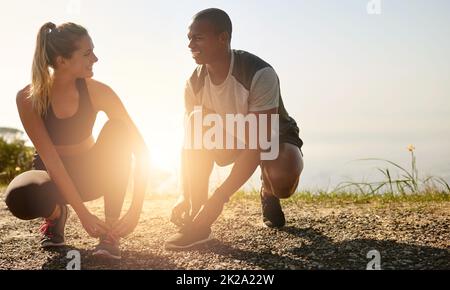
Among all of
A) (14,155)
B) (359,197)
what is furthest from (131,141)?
(14,155)

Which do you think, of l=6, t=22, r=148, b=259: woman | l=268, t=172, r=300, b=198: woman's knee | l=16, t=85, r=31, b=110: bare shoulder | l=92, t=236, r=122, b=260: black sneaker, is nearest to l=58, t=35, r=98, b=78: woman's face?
l=6, t=22, r=148, b=259: woman

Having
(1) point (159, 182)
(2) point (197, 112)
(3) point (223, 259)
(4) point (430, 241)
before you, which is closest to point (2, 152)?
(1) point (159, 182)

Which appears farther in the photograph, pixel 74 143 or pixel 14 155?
pixel 14 155

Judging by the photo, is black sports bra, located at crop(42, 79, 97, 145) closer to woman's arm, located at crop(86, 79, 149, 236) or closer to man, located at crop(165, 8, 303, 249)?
woman's arm, located at crop(86, 79, 149, 236)

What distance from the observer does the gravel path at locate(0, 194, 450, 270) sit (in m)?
3.11

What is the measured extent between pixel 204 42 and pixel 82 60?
30.7 inches

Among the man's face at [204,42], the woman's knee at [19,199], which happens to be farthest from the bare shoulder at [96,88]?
the woman's knee at [19,199]

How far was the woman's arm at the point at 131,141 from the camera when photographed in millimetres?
3154

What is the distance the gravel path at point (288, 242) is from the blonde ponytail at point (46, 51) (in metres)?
1.03

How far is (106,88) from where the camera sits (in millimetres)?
3379

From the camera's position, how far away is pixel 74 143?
344cm

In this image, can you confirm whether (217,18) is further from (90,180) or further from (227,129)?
(90,180)
